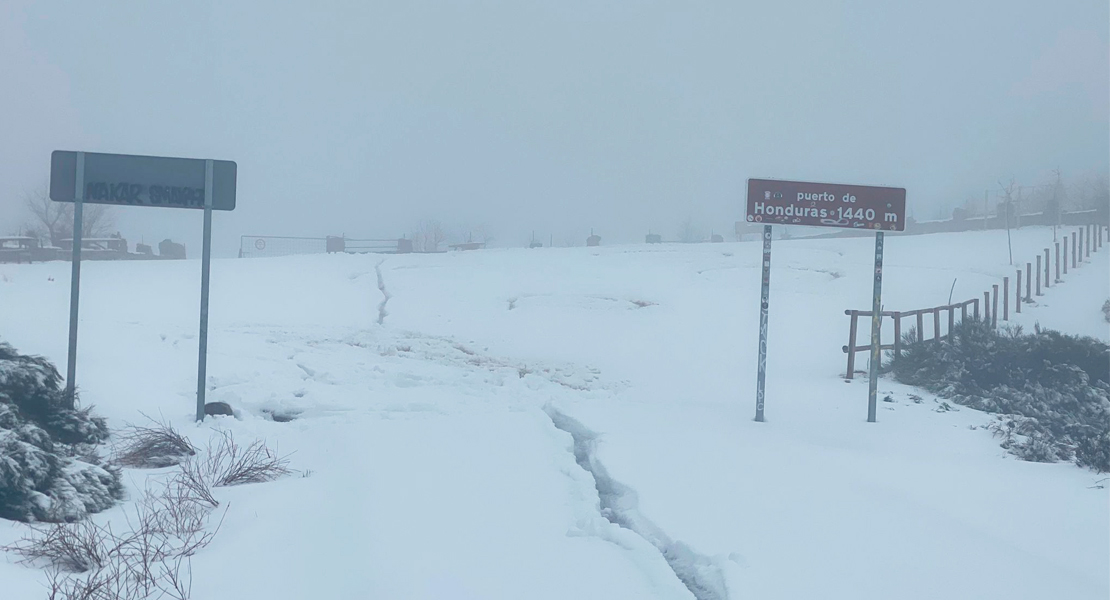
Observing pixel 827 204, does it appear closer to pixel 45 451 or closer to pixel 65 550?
pixel 45 451

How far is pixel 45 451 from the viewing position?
577cm

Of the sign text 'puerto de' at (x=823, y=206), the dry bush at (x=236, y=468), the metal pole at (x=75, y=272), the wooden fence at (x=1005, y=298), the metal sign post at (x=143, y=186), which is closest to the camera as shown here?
the dry bush at (x=236, y=468)

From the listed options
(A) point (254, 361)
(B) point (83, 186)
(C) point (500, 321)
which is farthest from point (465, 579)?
(C) point (500, 321)

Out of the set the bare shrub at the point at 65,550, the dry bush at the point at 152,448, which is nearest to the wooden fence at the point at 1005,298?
the dry bush at the point at 152,448

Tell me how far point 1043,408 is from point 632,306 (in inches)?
548

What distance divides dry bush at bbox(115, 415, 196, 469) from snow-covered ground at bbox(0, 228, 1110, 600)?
70 centimetres

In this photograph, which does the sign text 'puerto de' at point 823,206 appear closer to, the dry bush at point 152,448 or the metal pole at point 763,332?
the metal pole at point 763,332

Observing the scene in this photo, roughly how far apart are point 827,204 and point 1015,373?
5950 millimetres

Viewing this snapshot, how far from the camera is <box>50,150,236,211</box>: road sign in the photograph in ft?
28.3

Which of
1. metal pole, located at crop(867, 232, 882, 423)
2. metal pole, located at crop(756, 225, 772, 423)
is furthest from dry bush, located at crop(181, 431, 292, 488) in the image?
metal pole, located at crop(867, 232, 882, 423)

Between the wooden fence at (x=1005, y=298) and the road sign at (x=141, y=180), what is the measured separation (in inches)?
345

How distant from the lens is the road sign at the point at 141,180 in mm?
8625

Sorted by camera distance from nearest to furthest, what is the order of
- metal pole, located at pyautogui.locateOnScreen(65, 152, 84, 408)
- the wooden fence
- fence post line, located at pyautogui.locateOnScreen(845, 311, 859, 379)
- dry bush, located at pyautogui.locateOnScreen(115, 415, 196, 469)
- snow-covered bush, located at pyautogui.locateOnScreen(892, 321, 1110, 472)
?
dry bush, located at pyautogui.locateOnScreen(115, 415, 196, 469)
metal pole, located at pyautogui.locateOnScreen(65, 152, 84, 408)
snow-covered bush, located at pyautogui.locateOnScreen(892, 321, 1110, 472)
fence post line, located at pyautogui.locateOnScreen(845, 311, 859, 379)
the wooden fence

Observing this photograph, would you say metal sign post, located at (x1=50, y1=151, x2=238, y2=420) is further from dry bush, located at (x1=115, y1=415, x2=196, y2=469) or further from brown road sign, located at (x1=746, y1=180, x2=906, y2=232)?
brown road sign, located at (x1=746, y1=180, x2=906, y2=232)
